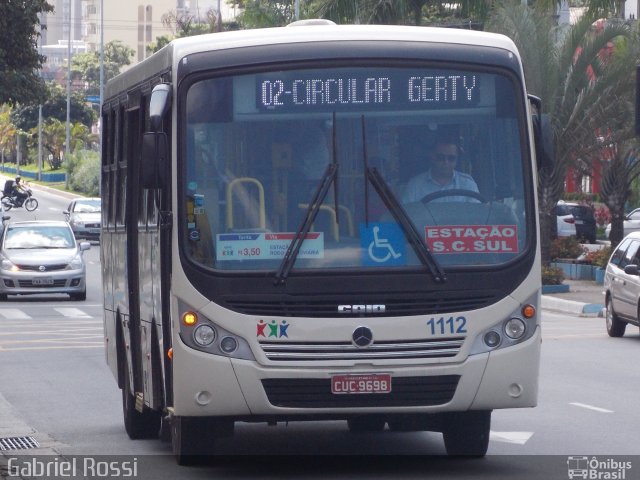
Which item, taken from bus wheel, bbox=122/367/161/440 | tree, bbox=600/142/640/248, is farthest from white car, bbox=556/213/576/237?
bus wheel, bbox=122/367/161/440

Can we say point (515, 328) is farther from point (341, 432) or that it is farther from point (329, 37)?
point (341, 432)

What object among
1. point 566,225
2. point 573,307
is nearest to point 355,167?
point 573,307

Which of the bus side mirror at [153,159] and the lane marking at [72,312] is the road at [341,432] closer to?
the bus side mirror at [153,159]

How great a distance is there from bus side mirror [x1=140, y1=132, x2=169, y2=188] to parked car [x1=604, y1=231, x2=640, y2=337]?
14.6m

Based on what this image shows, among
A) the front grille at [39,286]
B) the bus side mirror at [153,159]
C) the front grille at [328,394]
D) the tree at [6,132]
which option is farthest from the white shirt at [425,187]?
the tree at [6,132]

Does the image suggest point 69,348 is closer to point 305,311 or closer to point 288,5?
point 305,311

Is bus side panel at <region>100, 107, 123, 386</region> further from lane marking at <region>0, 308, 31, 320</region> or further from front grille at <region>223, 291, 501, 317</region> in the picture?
lane marking at <region>0, 308, 31, 320</region>

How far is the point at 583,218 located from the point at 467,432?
1706 inches

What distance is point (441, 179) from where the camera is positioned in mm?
9383

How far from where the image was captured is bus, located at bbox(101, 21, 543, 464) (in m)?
9.10

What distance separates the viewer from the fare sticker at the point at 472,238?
928 centimetres

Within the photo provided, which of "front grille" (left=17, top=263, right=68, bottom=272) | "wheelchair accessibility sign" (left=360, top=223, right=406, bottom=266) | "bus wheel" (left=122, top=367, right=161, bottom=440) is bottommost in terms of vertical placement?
"front grille" (left=17, top=263, right=68, bottom=272)

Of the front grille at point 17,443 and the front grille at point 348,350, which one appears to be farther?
the front grille at point 17,443

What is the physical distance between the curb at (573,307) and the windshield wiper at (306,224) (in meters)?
21.3
